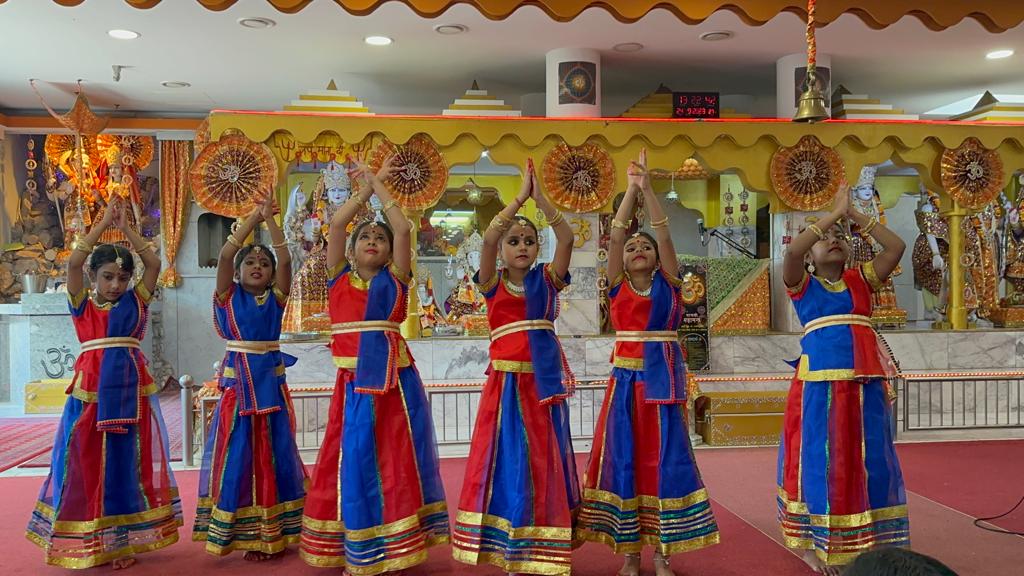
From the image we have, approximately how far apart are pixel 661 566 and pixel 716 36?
498cm

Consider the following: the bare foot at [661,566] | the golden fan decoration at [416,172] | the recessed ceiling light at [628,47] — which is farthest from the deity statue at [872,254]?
the bare foot at [661,566]

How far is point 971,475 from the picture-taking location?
5.96m

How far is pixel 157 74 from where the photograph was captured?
8.65 m

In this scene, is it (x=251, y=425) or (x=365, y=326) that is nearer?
(x=365, y=326)

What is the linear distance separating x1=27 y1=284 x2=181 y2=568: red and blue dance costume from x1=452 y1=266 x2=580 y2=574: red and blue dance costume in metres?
1.64

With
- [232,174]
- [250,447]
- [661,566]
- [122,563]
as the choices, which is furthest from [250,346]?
[232,174]

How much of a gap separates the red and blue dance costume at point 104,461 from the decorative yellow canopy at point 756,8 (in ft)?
5.43

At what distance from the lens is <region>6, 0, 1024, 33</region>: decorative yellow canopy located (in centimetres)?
422

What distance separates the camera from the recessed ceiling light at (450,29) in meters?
6.89

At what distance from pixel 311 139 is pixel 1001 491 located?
586cm

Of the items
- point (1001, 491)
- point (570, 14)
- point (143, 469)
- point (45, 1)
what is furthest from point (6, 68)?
point (1001, 491)

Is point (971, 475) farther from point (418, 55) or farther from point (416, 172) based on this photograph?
point (418, 55)

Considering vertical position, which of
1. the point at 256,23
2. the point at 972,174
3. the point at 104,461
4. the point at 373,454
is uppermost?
the point at 256,23

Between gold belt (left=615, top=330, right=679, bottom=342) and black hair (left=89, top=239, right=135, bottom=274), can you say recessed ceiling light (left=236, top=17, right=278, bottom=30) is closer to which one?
black hair (left=89, top=239, right=135, bottom=274)
